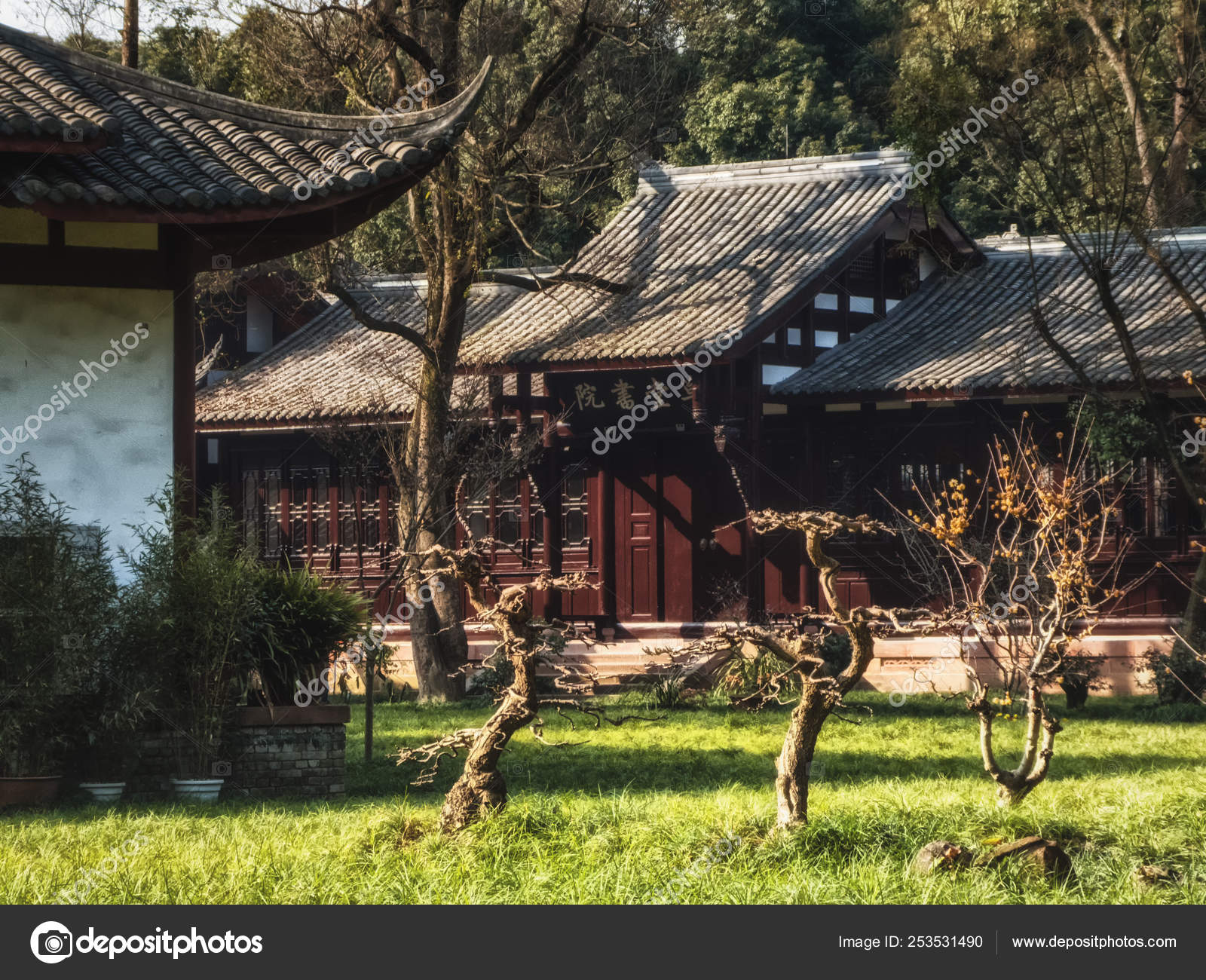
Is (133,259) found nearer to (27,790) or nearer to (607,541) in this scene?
(27,790)

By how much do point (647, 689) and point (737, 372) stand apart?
378 cm

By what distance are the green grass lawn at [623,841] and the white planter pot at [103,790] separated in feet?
1.02

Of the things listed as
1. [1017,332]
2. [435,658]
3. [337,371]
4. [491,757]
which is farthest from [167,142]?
[337,371]

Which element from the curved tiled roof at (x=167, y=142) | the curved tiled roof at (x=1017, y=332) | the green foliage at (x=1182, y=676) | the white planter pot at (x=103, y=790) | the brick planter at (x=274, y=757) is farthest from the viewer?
the curved tiled roof at (x=1017, y=332)

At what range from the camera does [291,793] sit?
9.52 m

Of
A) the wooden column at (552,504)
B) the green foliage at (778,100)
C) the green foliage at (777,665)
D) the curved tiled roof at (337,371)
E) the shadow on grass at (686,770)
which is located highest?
the green foliage at (778,100)

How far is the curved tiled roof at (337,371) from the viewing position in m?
19.2

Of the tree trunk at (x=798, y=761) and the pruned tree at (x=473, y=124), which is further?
the pruned tree at (x=473, y=124)

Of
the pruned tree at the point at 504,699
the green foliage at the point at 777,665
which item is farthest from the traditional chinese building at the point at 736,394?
the pruned tree at the point at 504,699

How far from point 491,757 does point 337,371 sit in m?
13.8

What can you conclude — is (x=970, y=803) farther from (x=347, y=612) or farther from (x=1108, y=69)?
(x=1108, y=69)

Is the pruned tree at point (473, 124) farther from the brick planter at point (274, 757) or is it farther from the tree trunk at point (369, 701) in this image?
the brick planter at point (274, 757)

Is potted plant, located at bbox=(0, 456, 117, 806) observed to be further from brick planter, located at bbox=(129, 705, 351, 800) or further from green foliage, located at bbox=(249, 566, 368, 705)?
green foliage, located at bbox=(249, 566, 368, 705)
